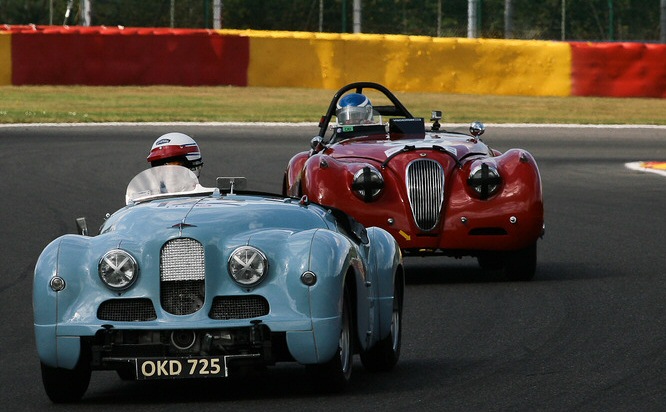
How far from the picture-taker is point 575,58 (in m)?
32.0

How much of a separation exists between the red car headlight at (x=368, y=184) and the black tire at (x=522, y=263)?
109 centimetres

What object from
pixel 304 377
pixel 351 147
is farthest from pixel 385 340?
pixel 351 147

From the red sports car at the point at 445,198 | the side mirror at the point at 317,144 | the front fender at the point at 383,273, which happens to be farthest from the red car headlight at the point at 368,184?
the front fender at the point at 383,273

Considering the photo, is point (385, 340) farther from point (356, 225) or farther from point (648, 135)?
point (648, 135)

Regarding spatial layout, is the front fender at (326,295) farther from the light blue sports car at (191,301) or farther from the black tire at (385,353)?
the black tire at (385,353)

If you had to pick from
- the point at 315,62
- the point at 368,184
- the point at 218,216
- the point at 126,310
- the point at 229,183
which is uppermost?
the point at 315,62

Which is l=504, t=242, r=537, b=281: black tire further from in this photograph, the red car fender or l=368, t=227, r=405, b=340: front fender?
l=368, t=227, r=405, b=340: front fender

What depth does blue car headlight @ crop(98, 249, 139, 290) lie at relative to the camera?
269 inches

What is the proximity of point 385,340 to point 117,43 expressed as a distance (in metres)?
25.6

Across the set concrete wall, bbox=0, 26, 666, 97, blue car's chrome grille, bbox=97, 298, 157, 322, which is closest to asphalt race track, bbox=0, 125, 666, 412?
blue car's chrome grille, bbox=97, 298, 157, 322

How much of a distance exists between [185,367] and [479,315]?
3677 mm

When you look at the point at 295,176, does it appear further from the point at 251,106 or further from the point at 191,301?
the point at 251,106

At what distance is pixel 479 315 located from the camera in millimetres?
10062

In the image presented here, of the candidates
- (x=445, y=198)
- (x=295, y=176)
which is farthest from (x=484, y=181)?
(x=295, y=176)
